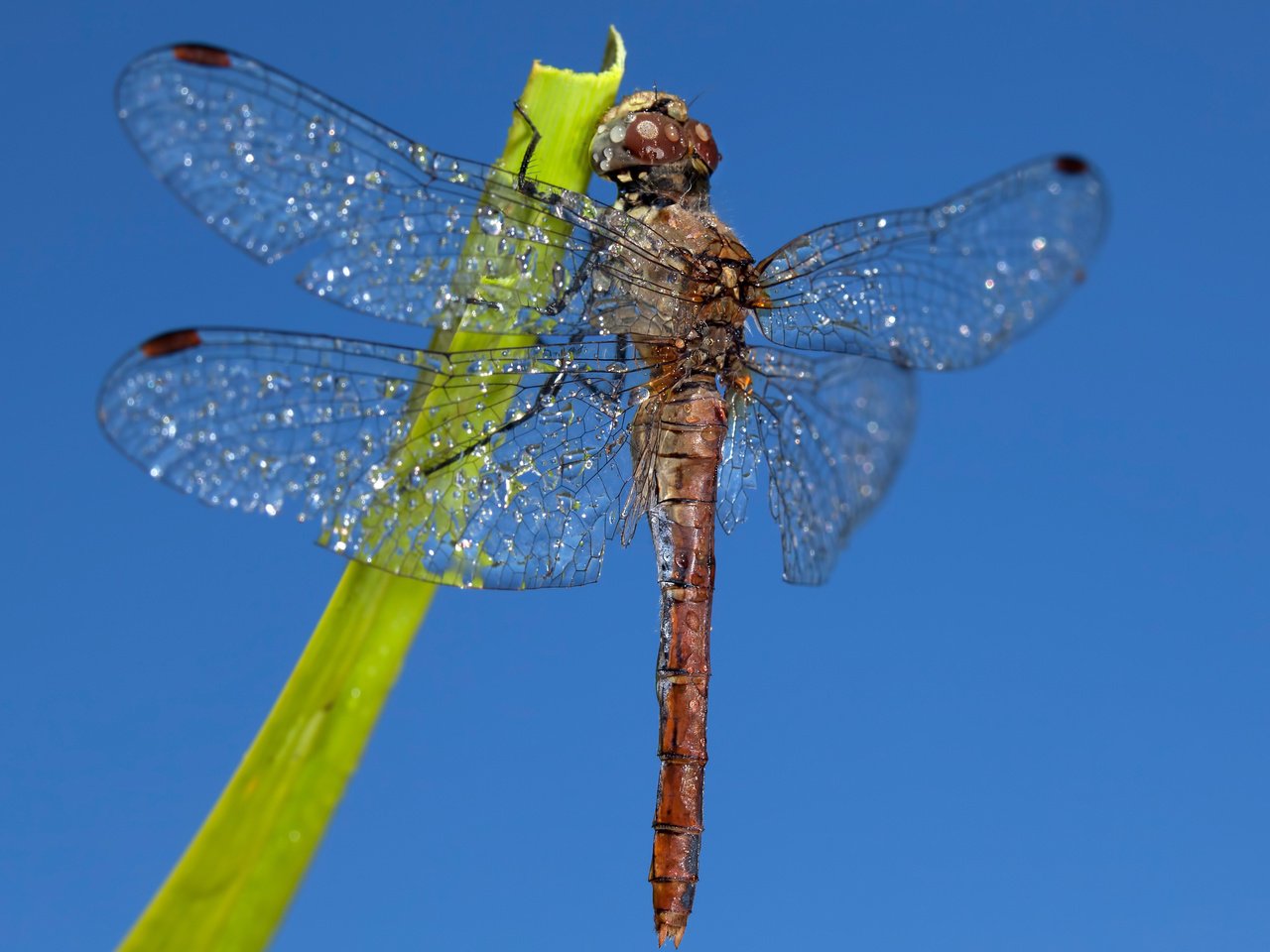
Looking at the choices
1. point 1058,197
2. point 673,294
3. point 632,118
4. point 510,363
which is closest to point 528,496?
point 510,363

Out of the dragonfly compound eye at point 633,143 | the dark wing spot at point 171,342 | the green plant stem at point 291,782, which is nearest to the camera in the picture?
the green plant stem at point 291,782

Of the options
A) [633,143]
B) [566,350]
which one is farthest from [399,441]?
[633,143]

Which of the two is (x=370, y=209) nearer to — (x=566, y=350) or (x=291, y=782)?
(x=566, y=350)

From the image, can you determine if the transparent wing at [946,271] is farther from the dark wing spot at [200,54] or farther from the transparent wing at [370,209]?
the dark wing spot at [200,54]

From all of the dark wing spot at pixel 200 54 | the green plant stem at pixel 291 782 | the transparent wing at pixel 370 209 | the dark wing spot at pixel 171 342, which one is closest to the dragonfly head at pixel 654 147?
the transparent wing at pixel 370 209

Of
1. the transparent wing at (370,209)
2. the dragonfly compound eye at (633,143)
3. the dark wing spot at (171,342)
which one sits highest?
the dragonfly compound eye at (633,143)

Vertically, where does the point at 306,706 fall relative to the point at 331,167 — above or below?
below

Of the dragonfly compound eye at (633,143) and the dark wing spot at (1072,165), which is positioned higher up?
the dragonfly compound eye at (633,143)

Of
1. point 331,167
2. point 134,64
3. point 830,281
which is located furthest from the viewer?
point 830,281

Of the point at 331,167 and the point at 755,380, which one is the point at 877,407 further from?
the point at 331,167
